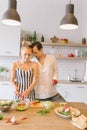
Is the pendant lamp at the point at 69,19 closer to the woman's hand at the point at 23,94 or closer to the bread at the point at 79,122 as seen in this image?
the woman's hand at the point at 23,94

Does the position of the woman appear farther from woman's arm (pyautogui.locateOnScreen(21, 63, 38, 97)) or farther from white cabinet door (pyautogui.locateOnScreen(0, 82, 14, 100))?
white cabinet door (pyautogui.locateOnScreen(0, 82, 14, 100))

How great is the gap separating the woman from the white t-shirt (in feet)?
0.60

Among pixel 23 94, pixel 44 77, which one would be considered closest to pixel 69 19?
pixel 44 77

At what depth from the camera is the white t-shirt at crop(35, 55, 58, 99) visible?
114 inches

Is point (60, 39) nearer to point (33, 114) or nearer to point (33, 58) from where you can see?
point (33, 58)

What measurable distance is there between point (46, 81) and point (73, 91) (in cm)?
181

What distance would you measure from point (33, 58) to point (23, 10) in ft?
7.49

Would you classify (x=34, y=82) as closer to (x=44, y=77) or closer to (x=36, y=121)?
(x=44, y=77)

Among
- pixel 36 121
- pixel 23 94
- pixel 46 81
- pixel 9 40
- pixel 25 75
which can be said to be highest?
pixel 9 40

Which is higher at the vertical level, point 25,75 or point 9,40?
point 9,40

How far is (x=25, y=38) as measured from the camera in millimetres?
4977

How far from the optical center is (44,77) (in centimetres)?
293

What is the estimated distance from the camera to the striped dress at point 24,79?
2676mm

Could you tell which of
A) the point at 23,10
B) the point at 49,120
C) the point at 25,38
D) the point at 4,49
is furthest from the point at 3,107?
the point at 23,10
